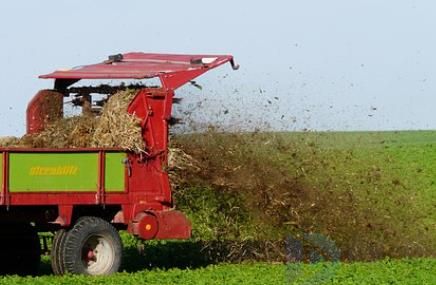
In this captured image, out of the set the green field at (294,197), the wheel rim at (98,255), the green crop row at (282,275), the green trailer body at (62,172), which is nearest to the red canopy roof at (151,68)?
the green field at (294,197)

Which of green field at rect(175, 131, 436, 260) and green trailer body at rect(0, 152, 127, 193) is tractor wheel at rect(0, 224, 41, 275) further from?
green field at rect(175, 131, 436, 260)

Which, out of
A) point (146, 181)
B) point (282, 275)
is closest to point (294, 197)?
point (282, 275)

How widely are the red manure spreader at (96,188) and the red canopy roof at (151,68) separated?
0.6 inches

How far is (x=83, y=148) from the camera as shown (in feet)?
42.0

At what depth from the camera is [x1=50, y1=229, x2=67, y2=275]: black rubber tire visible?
41.9 ft

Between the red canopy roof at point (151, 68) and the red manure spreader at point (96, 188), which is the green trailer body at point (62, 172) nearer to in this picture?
the red manure spreader at point (96, 188)

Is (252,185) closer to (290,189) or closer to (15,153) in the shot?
(290,189)

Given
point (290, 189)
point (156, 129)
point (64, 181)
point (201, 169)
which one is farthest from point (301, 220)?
point (64, 181)

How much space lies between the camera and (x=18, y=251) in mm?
14078

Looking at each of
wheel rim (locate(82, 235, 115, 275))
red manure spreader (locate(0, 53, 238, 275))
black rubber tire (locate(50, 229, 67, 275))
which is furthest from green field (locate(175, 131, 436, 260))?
black rubber tire (locate(50, 229, 67, 275))

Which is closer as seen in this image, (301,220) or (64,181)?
(64,181)

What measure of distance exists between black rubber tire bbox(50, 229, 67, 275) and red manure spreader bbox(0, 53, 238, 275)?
0.04 feet

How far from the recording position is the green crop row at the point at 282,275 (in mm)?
12078

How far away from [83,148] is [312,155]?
4.20 meters
